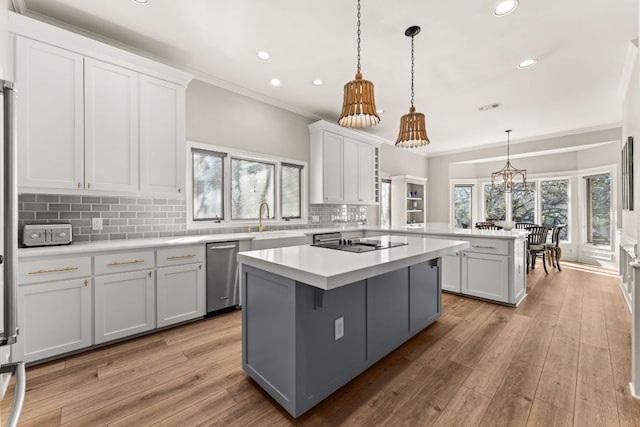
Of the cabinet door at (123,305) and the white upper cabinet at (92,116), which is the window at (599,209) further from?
the cabinet door at (123,305)

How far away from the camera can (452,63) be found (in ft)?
11.0

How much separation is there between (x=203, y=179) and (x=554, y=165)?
315 inches

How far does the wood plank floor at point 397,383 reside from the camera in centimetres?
170

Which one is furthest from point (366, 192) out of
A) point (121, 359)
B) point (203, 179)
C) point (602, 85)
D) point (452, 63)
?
point (121, 359)

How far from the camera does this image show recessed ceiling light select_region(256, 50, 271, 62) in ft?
10.3

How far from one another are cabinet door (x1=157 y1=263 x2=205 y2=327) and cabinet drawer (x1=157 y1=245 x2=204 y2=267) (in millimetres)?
51

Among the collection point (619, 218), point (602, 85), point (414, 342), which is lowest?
point (414, 342)

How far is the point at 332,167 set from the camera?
492cm

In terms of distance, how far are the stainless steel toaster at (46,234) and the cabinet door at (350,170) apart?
374cm

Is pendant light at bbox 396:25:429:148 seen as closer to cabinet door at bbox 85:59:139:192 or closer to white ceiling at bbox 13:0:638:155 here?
white ceiling at bbox 13:0:638:155

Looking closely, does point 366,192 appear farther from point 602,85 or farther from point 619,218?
point 619,218

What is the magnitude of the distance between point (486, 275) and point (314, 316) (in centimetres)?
293

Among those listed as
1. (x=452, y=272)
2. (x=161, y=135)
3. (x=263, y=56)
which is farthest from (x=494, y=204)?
(x=161, y=135)

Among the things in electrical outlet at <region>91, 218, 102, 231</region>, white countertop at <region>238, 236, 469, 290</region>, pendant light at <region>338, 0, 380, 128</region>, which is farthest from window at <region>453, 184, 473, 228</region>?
electrical outlet at <region>91, 218, 102, 231</region>
